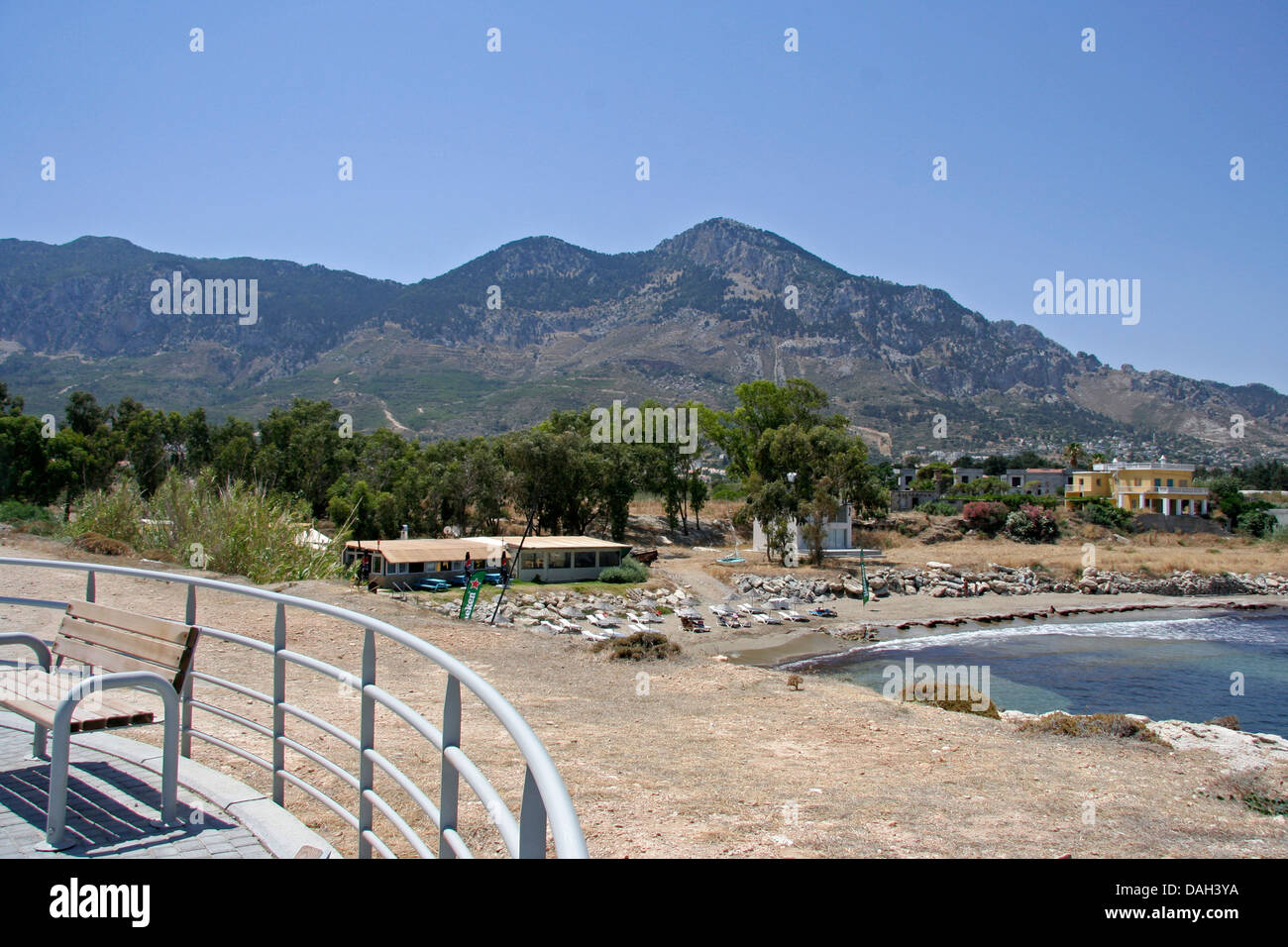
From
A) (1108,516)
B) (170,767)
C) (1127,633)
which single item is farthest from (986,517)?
(170,767)

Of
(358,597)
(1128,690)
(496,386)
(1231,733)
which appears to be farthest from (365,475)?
(496,386)

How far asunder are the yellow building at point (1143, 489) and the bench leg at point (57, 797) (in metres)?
75.1

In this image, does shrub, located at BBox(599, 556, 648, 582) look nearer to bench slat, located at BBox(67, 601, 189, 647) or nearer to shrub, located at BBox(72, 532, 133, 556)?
shrub, located at BBox(72, 532, 133, 556)

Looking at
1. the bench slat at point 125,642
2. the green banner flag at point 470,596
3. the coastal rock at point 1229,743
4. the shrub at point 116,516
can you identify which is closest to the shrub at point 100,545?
the shrub at point 116,516

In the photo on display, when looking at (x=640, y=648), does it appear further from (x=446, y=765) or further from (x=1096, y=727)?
(x=446, y=765)

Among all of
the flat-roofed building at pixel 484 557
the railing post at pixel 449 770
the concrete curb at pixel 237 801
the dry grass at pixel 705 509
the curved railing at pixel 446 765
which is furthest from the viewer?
the dry grass at pixel 705 509

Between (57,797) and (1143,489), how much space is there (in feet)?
276

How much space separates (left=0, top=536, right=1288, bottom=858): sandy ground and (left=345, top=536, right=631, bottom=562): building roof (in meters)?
18.3

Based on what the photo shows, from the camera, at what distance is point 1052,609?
36469 mm

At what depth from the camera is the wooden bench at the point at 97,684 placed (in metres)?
3.62

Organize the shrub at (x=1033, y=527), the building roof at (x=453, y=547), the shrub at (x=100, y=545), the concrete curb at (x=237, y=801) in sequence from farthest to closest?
the shrub at (x=1033, y=527) → the building roof at (x=453, y=547) → the shrub at (x=100, y=545) → the concrete curb at (x=237, y=801)

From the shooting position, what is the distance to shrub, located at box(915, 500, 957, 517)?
224ft

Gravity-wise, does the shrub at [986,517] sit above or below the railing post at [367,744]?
below

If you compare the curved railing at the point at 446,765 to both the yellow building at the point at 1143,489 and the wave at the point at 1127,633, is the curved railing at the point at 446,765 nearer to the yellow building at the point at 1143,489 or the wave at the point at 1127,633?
the wave at the point at 1127,633
